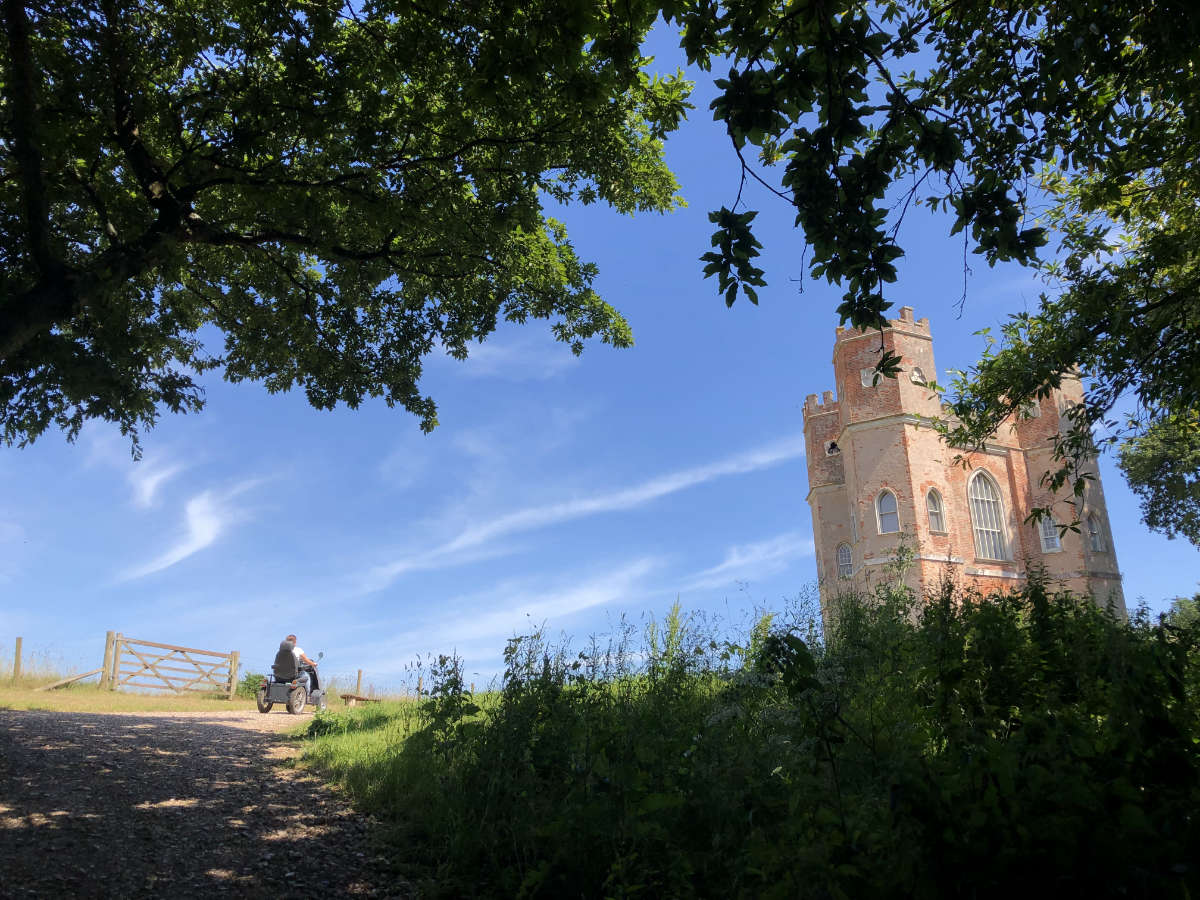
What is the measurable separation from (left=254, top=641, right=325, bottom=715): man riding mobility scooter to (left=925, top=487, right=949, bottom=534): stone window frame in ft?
75.0

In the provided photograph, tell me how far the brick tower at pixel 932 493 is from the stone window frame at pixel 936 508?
40mm

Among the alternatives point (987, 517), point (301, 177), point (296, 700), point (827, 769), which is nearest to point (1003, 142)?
point (827, 769)

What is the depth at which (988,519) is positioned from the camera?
30094 millimetres

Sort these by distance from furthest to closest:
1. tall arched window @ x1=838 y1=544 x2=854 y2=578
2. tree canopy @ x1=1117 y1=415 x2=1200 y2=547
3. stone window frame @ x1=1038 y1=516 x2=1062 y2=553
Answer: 1. tall arched window @ x1=838 y1=544 x2=854 y2=578
2. stone window frame @ x1=1038 y1=516 x2=1062 y2=553
3. tree canopy @ x1=1117 y1=415 x2=1200 y2=547

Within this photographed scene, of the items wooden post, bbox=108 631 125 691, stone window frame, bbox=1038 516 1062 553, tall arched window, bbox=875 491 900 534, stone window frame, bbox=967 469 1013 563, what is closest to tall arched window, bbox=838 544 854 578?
tall arched window, bbox=875 491 900 534

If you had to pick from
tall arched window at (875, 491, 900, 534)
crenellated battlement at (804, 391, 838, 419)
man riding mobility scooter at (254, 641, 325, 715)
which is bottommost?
man riding mobility scooter at (254, 641, 325, 715)

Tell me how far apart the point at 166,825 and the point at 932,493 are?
27.9 m

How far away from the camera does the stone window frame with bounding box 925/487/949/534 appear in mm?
27625

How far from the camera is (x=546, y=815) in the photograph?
4.57 metres

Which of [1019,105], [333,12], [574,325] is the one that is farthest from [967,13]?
[574,325]

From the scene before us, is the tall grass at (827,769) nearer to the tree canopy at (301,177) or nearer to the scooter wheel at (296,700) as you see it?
the tree canopy at (301,177)

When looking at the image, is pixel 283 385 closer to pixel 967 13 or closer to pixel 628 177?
pixel 628 177

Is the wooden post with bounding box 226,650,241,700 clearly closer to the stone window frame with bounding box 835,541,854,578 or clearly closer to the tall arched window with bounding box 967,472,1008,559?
the stone window frame with bounding box 835,541,854,578

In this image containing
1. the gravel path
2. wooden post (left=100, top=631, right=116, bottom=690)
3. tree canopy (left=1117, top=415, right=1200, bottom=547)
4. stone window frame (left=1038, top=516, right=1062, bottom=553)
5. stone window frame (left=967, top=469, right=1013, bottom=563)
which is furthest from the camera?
stone window frame (left=1038, top=516, right=1062, bottom=553)
